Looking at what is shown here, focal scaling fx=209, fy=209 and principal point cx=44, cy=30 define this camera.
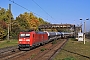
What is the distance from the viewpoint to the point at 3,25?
218ft

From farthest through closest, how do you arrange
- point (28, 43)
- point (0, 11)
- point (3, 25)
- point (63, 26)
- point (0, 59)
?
point (63, 26) < point (0, 11) < point (3, 25) < point (28, 43) < point (0, 59)

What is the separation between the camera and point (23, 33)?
3120 cm

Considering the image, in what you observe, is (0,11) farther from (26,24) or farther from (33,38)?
(33,38)

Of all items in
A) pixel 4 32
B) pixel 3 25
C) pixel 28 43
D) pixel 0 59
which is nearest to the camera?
pixel 0 59

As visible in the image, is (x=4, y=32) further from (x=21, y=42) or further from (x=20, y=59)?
(x=20, y=59)

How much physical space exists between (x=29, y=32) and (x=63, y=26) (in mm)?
63055

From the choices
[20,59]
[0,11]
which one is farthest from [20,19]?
[20,59]

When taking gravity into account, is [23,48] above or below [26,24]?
below

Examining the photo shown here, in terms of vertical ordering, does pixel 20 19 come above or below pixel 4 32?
above

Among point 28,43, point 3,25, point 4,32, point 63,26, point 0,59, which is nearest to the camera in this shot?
point 0,59

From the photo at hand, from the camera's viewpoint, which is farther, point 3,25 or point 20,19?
point 20,19

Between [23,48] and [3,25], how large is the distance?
121ft

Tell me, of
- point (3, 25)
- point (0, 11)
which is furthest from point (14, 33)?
point (0, 11)

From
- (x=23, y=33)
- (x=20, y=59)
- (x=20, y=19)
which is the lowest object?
(x=20, y=59)
